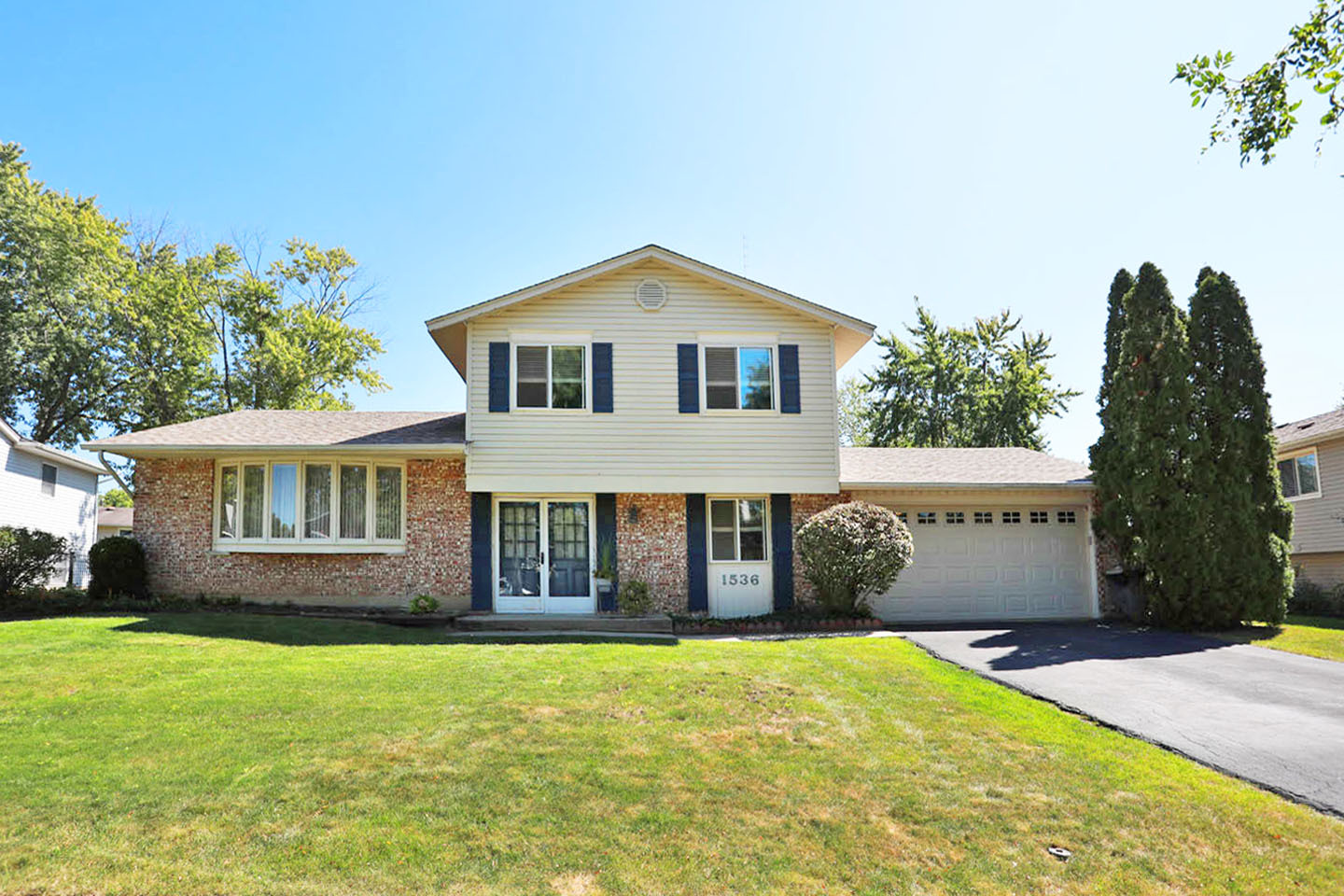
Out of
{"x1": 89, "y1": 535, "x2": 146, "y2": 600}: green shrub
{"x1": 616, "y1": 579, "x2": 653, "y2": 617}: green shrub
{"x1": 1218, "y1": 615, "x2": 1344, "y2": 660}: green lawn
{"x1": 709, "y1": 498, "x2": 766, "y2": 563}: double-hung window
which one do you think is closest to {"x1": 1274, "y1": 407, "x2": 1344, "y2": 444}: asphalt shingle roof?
{"x1": 1218, "y1": 615, "x2": 1344, "y2": 660}: green lawn

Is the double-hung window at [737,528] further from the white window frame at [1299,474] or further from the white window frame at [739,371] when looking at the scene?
the white window frame at [1299,474]

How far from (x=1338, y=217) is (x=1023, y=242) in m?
10.5

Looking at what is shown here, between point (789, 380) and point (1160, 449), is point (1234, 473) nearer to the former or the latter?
point (1160, 449)

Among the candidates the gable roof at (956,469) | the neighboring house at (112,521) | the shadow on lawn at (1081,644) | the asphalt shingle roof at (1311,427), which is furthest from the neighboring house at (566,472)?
the neighboring house at (112,521)

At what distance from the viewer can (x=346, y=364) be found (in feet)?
108

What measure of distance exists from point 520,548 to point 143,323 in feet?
76.6

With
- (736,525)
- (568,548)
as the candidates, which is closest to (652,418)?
(736,525)

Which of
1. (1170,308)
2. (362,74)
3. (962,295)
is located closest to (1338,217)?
(1170,308)

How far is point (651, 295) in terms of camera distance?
1503 centimetres

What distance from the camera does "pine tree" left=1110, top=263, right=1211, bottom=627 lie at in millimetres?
13453

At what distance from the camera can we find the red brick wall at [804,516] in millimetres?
14758

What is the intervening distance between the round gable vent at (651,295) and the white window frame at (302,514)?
5253 millimetres

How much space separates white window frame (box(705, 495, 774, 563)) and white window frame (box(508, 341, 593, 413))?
2829 mm

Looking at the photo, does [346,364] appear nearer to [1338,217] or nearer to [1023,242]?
[1023,242]
